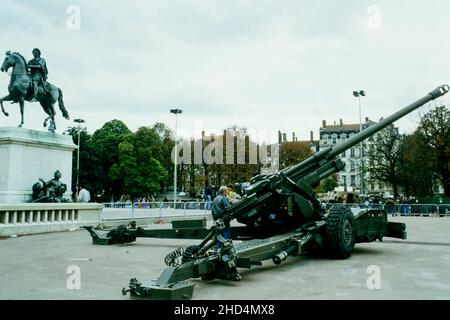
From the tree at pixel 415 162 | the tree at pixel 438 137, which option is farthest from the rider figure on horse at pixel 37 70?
the tree at pixel 415 162

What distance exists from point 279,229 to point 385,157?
50777 mm

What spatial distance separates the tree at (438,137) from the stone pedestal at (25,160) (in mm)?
39578

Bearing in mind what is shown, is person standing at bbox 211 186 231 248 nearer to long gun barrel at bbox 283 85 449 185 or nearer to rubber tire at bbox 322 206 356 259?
long gun barrel at bbox 283 85 449 185

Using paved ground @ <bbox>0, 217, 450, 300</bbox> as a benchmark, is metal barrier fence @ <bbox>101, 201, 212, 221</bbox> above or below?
above

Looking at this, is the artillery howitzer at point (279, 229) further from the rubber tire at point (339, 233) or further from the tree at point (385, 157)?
the tree at point (385, 157)

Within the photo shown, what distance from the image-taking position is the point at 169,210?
2494 centimetres

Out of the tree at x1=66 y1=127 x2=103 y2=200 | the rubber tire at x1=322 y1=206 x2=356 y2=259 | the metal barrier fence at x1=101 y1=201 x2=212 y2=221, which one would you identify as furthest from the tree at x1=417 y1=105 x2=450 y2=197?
the rubber tire at x1=322 y1=206 x2=356 y2=259

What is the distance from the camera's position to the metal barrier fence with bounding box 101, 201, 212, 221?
2005cm

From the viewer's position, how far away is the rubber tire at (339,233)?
28.3 ft

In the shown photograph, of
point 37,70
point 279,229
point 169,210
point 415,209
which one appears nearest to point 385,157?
point 415,209

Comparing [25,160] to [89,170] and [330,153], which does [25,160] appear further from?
[89,170]
